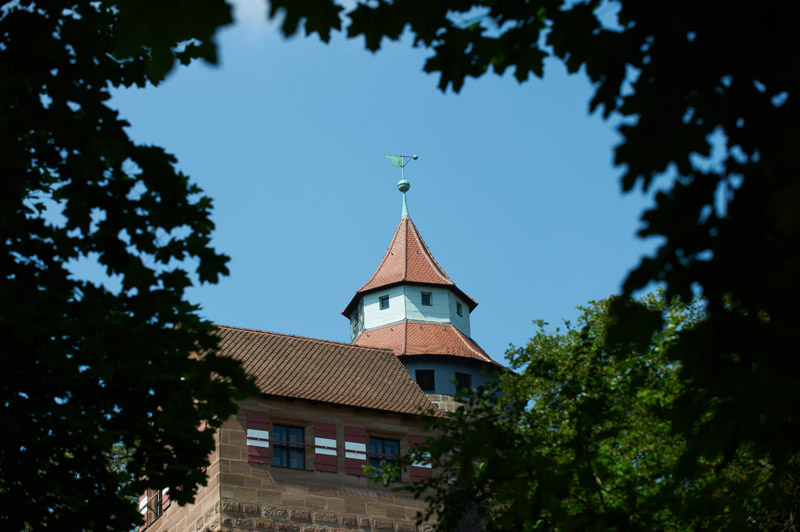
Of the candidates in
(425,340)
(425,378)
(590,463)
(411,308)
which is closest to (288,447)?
(425,378)

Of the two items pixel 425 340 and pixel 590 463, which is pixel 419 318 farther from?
pixel 590 463

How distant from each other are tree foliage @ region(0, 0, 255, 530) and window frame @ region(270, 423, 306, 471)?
15.4 meters

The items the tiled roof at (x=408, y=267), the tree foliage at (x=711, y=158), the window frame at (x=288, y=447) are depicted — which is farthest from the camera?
the tiled roof at (x=408, y=267)

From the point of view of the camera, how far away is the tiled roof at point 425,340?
38594mm

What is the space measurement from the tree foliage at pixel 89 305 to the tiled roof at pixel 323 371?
622 inches

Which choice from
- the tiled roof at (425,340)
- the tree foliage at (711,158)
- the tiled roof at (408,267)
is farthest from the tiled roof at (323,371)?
the tree foliage at (711,158)

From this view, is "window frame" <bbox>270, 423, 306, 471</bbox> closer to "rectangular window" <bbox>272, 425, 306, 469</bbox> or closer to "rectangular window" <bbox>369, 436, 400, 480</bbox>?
"rectangular window" <bbox>272, 425, 306, 469</bbox>

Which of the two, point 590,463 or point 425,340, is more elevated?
point 425,340

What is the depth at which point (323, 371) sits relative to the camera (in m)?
26.0

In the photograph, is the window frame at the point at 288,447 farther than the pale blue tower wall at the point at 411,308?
No

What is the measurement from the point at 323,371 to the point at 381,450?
106 inches

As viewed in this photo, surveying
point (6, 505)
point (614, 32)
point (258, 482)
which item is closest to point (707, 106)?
point (614, 32)

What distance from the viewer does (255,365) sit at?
81.9ft

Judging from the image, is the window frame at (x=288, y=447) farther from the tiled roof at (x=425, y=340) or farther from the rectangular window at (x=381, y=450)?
the tiled roof at (x=425, y=340)
